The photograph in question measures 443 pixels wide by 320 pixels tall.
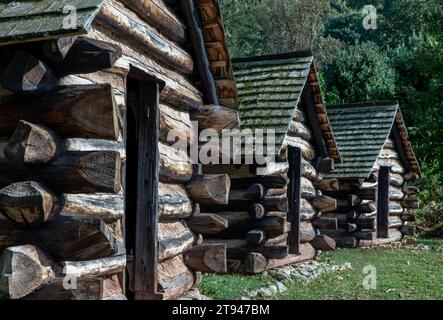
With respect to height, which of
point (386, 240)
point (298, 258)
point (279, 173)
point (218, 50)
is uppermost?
point (218, 50)

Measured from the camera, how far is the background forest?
2616 centimetres

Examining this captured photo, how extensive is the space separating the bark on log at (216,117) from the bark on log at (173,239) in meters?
1.50

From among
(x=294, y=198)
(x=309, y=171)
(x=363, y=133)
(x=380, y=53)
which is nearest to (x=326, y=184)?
(x=309, y=171)

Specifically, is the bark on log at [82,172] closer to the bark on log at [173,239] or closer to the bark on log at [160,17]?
the bark on log at [173,239]

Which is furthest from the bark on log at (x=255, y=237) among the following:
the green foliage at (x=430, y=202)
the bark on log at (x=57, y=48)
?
the green foliage at (x=430, y=202)

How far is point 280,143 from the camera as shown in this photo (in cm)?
1200

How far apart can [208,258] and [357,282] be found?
15.3 feet

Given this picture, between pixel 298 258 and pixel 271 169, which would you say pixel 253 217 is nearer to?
pixel 271 169

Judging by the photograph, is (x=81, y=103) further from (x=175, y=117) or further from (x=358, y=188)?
(x=358, y=188)

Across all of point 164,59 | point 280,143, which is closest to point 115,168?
point 164,59

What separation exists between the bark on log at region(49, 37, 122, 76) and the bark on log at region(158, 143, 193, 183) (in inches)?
106

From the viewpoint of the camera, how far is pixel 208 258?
8.77 metres

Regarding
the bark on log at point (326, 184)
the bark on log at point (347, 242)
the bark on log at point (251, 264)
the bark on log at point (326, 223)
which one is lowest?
the bark on log at point (347, 242)

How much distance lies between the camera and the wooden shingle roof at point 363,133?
1930cm
